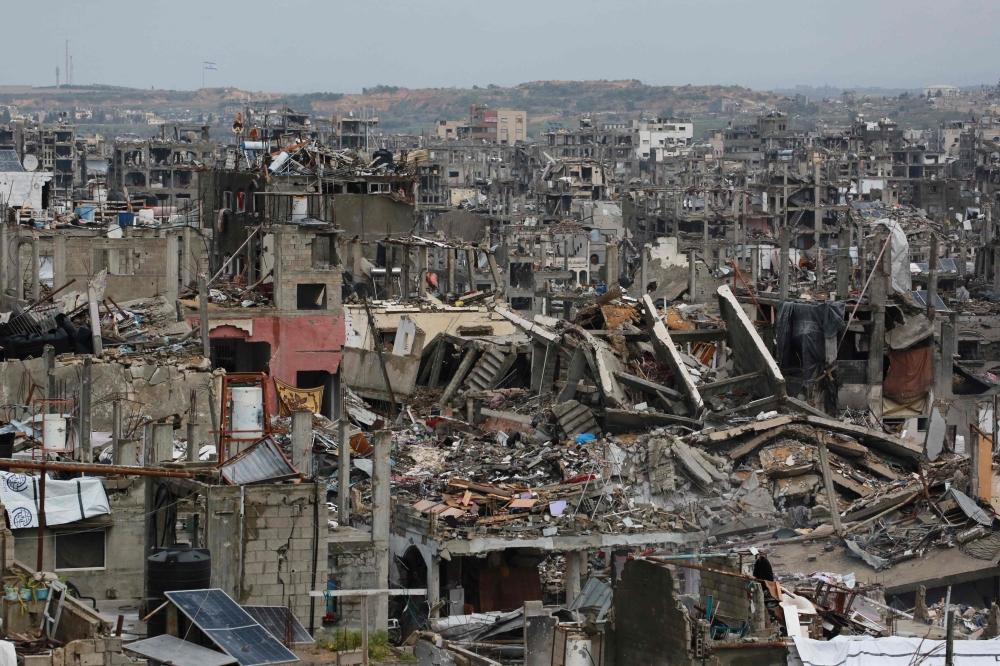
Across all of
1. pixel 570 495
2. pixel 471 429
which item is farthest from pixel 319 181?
pixel 570 495

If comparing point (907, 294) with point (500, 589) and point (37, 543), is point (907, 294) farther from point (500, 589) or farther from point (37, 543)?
point (37, 543)

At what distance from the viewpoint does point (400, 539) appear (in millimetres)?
23094

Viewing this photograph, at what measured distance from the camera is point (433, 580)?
2222cm

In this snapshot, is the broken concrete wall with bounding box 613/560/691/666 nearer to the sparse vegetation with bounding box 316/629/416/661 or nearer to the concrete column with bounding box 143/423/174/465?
the sparse vegetation with bounding box 316/629/416/661

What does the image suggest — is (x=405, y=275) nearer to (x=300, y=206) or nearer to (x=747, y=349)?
(x=300, y=206)

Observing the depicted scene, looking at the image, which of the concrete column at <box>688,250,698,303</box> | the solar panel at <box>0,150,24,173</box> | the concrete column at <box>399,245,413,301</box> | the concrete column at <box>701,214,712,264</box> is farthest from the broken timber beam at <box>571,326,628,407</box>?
the concrete column at <box>701,214,712,264</box>

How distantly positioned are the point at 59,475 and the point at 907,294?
652 inches

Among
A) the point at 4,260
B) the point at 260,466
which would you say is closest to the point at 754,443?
the point at 260,466

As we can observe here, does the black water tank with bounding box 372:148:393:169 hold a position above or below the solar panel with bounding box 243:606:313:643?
above

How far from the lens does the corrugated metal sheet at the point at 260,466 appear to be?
18.4 m

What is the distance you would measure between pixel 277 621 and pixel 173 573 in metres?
A: 1.61

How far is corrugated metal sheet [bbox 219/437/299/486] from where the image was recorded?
18438mm

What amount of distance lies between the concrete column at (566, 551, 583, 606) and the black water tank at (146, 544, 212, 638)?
708 centimetres

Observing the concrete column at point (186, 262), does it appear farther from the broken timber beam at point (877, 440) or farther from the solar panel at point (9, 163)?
the broken timber beam at point (877, 440)
